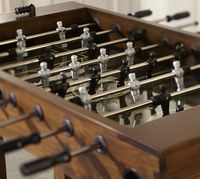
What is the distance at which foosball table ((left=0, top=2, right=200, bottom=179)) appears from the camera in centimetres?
125

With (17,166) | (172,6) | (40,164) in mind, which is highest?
(40,164)

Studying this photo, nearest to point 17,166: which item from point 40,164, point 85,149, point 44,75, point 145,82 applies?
point 44,75

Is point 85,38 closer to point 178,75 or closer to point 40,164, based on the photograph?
point 178,75

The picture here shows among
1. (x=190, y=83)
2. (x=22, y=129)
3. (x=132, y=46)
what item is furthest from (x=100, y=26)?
(x=22, y=129)

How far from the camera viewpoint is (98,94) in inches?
64.1

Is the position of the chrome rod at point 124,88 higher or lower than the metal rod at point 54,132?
higher

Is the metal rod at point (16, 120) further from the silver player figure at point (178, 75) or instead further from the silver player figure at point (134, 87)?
the silver player figure at point (178, 75)

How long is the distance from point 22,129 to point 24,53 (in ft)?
1.61

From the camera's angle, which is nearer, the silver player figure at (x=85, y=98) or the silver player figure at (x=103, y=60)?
the silver player figure at (x=85, y=98)

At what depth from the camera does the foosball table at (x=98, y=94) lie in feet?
4.09

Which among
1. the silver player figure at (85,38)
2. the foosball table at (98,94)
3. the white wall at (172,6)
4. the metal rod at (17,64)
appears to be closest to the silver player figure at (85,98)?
the foosball table at (98,94)

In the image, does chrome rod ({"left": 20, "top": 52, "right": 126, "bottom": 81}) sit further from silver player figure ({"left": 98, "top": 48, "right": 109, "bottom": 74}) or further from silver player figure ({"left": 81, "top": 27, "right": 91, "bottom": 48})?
silver player figure ({"left": 81, "top": 27, "right": 91, "bottom": 48})

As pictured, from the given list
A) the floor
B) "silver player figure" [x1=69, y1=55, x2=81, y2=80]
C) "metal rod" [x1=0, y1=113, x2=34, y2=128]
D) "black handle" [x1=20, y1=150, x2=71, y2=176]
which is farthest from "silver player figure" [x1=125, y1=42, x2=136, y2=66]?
the floor

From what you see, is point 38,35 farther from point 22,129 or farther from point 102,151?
point 102,151
